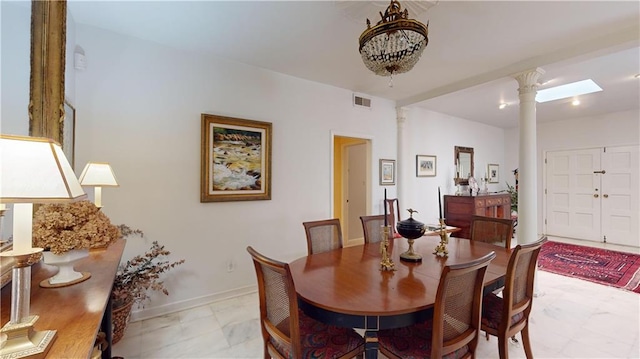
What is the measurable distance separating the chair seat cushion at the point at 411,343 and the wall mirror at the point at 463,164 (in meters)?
4.79

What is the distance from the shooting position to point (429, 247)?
2.43m

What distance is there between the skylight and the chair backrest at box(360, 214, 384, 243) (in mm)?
3811

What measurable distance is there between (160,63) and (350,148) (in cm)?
363

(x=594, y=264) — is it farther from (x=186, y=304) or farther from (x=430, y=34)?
(x=186, y=304)

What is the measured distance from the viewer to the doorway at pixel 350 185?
5.21 metres

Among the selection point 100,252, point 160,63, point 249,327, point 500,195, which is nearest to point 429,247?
point 249,327

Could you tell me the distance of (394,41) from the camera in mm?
1618

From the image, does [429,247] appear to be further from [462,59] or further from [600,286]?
[600,286]

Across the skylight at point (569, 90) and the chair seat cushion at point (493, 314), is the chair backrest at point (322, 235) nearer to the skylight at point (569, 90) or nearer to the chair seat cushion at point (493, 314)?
the chair seat cushion at point (493, 314)

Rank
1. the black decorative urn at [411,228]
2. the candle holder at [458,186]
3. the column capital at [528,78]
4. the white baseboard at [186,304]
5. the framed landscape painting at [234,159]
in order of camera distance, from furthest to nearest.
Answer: the candle holder at [458,186] → the column capital at [528,78] → the framed landscape painting at [234,159] → the white baseboard at [186,304] → the black decorative urn at [411,228]

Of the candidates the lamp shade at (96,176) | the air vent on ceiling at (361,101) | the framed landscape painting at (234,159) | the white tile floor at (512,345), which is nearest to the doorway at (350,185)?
the air vent on ceiling at (361,101)

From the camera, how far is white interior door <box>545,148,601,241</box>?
5703 millimetres

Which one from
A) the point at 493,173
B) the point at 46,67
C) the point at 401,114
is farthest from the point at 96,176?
the point at 493,173

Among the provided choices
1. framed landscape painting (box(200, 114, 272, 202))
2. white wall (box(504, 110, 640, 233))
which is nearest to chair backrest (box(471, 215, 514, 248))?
framed landscape painting (box(200, 114, 272, 202))
